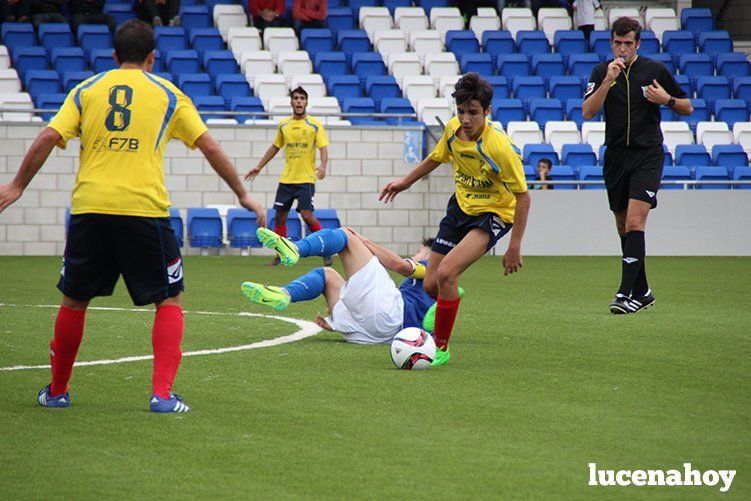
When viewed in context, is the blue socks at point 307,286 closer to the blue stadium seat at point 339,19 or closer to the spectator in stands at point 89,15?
the spectator in stands at point 89,15

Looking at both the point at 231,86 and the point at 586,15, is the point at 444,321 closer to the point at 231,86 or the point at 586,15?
the point at 231,86

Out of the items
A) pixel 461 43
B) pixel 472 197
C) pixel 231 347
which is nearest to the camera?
pixel 472 197

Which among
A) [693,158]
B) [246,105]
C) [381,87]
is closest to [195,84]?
[246,105]

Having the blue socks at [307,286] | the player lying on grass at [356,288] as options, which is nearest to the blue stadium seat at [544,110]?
the player lying on grass at [356,288]

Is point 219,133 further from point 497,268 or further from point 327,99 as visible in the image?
point 497,268

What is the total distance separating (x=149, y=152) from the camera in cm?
545

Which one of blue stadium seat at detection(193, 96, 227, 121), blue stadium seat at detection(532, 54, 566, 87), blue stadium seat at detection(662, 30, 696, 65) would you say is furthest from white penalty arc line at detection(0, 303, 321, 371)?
blue stadium seat at detection(662, 30, 696, 65)

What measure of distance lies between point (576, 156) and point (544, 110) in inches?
61.7

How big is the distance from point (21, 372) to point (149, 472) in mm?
2671

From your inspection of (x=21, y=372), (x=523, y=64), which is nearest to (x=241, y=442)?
(x=21, y=372)

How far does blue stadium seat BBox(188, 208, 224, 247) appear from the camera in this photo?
2005 centimetres

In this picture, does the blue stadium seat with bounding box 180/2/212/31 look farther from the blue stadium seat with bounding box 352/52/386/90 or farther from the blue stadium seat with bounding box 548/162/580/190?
the blue stadium seat with bounding box 548/162/580/190

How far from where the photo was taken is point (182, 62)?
848 inches

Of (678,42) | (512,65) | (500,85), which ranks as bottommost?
(500,85)
